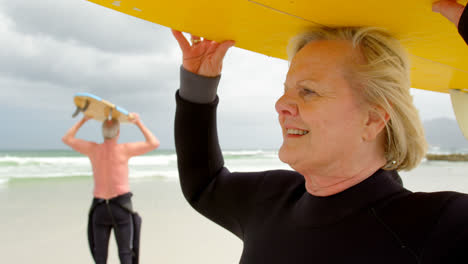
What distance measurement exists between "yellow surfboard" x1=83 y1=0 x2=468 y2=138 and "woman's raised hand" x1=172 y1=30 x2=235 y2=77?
5 cm

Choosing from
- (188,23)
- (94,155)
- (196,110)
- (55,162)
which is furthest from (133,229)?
(55,162)

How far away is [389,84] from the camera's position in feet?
3.72

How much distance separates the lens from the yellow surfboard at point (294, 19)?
1.02m

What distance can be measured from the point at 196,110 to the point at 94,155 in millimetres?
4037

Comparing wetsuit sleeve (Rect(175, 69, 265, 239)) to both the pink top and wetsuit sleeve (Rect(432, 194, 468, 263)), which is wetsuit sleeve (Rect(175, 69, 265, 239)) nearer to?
wetsuit sleeve (Rect(432, 194, 468, 263))

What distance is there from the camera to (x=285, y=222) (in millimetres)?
1184

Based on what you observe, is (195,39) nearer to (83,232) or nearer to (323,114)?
(323,114)

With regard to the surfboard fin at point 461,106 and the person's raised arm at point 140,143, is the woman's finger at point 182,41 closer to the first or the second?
the surfboard fin at point 461,106

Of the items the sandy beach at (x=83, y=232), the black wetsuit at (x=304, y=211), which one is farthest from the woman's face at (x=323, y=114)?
the sandy beach at (x=83, y=232)

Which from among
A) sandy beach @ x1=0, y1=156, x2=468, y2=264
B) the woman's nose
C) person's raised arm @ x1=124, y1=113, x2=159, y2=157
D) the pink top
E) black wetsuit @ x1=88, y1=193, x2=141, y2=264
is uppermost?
the woman's nose

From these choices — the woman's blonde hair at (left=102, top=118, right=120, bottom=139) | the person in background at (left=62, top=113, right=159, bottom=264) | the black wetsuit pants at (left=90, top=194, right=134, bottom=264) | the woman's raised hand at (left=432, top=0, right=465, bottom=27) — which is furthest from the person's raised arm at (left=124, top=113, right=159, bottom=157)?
the woman's raised hand at (left=432, top=0, right=465, bottom=27)

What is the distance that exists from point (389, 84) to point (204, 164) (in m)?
0.77

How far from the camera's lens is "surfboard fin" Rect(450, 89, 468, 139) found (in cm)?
199

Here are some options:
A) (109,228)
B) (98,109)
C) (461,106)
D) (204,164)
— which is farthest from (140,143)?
(461,106)
